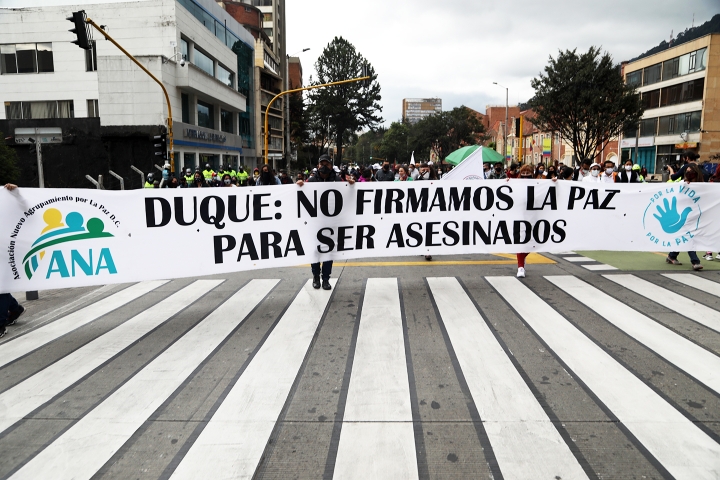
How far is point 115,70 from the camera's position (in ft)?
106

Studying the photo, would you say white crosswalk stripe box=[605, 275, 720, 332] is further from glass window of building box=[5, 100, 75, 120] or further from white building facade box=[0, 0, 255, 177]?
glass window of building box=[5, 100, 75, 120]

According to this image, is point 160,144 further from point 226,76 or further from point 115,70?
point 226,76

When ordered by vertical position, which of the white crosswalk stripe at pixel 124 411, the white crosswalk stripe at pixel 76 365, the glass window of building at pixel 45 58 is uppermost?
the glass window of building at pixel 45 58

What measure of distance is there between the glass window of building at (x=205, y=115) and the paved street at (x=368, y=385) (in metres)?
35.6

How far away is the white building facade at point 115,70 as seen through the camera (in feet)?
107

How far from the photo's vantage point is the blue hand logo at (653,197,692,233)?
8891 mm

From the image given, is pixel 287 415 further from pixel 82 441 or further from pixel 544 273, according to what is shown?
pixel 544 273

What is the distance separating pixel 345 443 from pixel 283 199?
4624 millimetres

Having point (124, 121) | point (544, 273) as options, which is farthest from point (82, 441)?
point (124, 121)

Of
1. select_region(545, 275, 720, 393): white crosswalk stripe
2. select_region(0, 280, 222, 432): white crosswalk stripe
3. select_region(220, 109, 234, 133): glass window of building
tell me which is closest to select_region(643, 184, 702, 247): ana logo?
select_region(545, 275, 720, 393): white crosswalk stripe

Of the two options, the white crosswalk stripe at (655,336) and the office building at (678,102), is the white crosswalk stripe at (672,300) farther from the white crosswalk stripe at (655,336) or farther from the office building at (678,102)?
the office building at (678,102)

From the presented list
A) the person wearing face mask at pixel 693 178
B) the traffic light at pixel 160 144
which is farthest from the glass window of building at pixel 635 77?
the person wearing face mask at pixel 693 178

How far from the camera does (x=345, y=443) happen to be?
Answer: 3.54m

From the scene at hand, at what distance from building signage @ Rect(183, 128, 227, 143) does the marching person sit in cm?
3011
